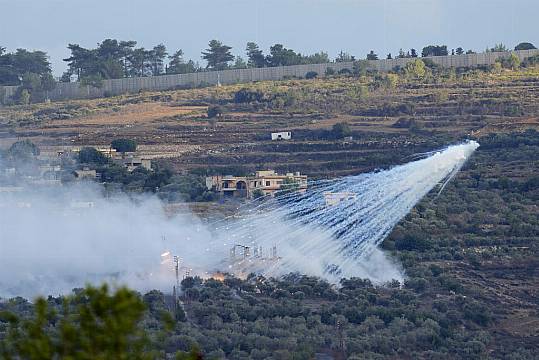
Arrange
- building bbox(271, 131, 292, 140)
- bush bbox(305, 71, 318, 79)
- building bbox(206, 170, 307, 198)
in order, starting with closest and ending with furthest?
building bbox(206, 170, 307, 198) → building bbox(271, 131, 292, 140) → bush bbox(305, 71, 318, 79)

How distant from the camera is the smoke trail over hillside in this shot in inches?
1745

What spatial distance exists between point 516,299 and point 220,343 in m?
9.45

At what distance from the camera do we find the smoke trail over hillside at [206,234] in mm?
44312

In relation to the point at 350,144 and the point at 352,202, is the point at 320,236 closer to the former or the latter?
the point at 352,202

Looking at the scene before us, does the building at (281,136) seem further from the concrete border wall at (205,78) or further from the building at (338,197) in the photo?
the concrete border wall at (205,78)

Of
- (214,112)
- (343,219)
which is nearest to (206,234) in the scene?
(343,219)

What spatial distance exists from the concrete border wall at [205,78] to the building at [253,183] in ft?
94.9

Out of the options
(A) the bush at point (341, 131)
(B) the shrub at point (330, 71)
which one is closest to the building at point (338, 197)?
(A) the bush at point (341, 131)

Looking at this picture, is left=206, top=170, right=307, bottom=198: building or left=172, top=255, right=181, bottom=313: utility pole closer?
left=172, top=255, right=181, bottom=313: utility pole

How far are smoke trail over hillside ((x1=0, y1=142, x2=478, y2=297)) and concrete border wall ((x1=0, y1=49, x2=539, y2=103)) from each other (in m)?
33.0

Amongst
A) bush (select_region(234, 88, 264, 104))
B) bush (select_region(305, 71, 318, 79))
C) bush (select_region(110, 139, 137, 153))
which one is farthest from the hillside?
bush (select_region(305, 71, 318, 79))

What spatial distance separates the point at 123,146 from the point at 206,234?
19.1m

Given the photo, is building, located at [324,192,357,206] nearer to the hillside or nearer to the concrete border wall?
the hillside

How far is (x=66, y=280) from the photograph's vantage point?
4372 centimetres
